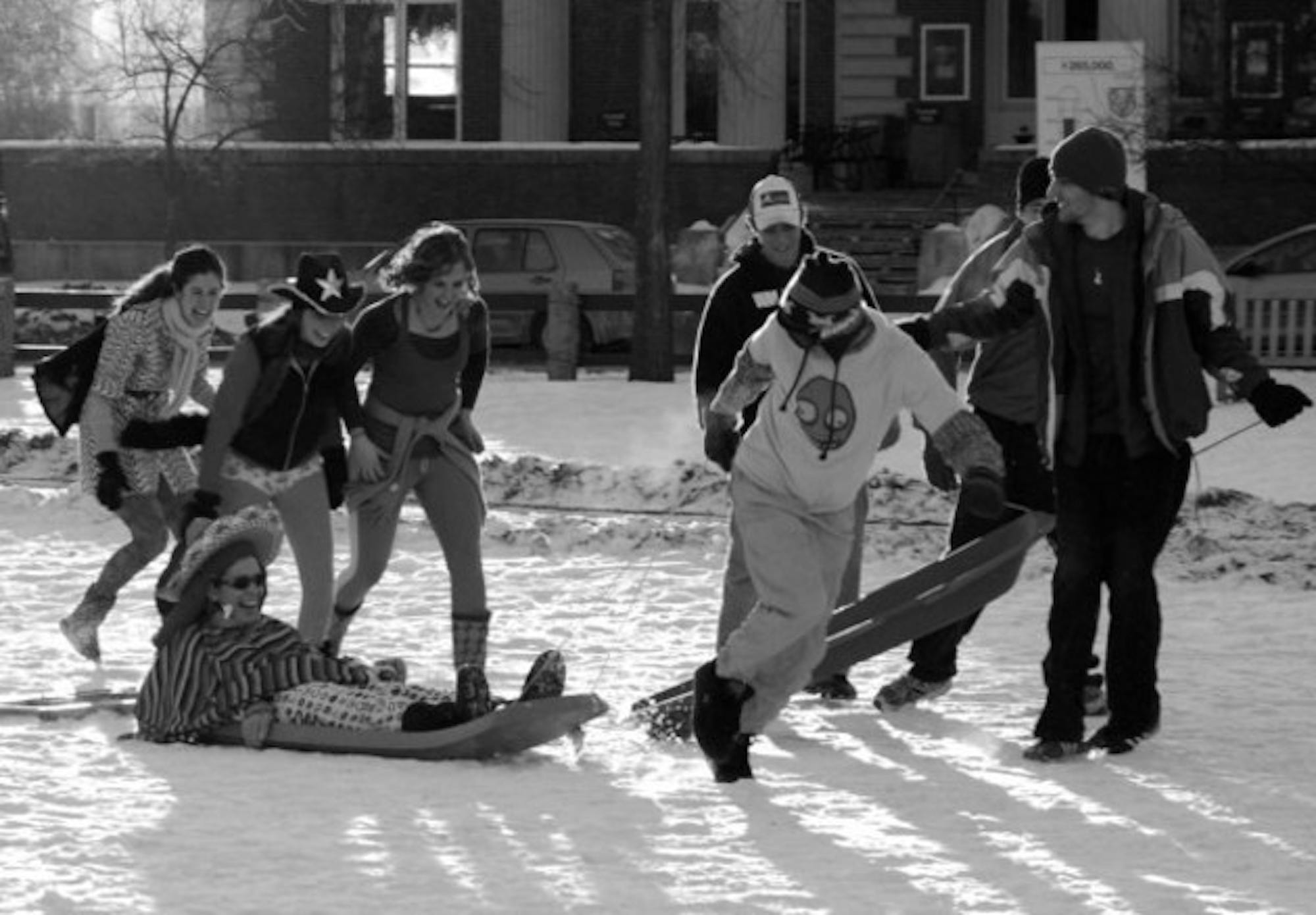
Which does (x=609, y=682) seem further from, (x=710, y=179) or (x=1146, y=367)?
(x=710, y=179)

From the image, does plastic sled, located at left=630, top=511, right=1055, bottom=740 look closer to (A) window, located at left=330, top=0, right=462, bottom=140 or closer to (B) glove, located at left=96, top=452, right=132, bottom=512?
(B) glove, located at left=96, top=452, right=132, bottom=512

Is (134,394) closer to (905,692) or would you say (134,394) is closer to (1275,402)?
(905,692)

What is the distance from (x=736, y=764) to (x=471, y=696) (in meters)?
0.78

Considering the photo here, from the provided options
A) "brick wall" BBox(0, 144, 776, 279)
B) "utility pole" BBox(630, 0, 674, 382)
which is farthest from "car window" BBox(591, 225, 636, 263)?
"brick wall" BBox(0, 144, 776, 279)

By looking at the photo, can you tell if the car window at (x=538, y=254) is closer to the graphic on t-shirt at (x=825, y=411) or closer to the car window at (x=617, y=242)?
the car window at (x=617, y=242)

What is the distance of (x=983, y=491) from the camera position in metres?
8.59

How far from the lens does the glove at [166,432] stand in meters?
10.6

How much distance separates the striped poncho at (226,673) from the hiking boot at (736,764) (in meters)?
1.18

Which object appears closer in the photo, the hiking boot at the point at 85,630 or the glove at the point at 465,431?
the glove at the point at 465,431

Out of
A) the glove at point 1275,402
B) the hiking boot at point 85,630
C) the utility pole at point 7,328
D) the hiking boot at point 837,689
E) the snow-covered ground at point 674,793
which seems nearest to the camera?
the snow-covered ground at point 674,793

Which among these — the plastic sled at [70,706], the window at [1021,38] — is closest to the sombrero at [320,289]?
the plastic sled at [70,706]

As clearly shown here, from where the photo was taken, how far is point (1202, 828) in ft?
26.4

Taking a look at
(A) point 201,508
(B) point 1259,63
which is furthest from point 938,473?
(B) point 1259,63

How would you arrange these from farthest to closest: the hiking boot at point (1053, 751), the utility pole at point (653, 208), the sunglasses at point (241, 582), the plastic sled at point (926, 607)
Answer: the utility pole at point (653, 208)
the plastic sled at point (926, 607)
the sunglasses at point (241, 582)
the hiking boot at point (1053, 751)
